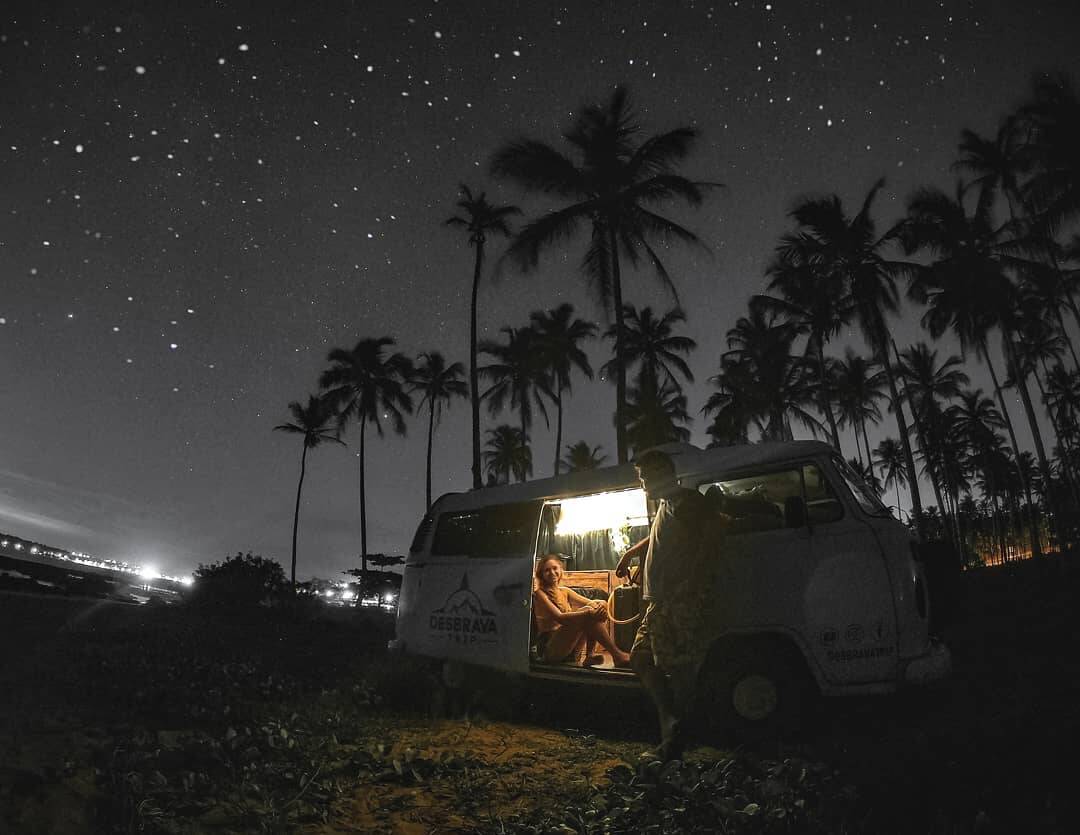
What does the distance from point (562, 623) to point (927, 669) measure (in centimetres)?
339

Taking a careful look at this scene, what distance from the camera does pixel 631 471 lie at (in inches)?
248

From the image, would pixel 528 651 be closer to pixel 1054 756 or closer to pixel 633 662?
pixel 633 662

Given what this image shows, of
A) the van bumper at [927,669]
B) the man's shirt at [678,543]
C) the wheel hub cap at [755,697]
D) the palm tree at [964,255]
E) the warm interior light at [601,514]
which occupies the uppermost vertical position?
the palm tree at [964,255]

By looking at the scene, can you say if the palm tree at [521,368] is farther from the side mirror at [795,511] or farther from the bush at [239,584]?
the side mirror at [795,511]

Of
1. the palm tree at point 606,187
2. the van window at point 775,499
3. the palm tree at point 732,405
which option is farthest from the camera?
the palm tree at point 732,405

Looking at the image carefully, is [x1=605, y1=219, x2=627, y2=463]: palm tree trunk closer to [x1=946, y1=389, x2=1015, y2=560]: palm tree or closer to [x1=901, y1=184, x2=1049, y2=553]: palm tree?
[x1=901, y1=184, x2=1049, y2=553]: palm tree

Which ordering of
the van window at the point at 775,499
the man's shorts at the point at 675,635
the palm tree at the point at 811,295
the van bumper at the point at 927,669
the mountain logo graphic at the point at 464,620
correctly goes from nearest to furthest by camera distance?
Result: the van bumper at the point at 927,669
the man's shorts at the point at 675,635
the van window at the point at 775,499
the mountain logo graphic at the point at 464,620
the palm tree at the point at 811,295

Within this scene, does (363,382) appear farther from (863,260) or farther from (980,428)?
(980,428)

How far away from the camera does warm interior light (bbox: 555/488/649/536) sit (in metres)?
8.13

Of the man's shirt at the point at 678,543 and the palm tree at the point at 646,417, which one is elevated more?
the palm tree at the point at 646,417

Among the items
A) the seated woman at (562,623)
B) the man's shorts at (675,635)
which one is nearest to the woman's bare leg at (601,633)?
the seated woman at (562,623)

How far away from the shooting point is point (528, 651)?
6453 mm

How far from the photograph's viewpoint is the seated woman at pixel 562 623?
6547 millimetres

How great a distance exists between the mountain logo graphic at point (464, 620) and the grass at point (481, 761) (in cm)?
70
